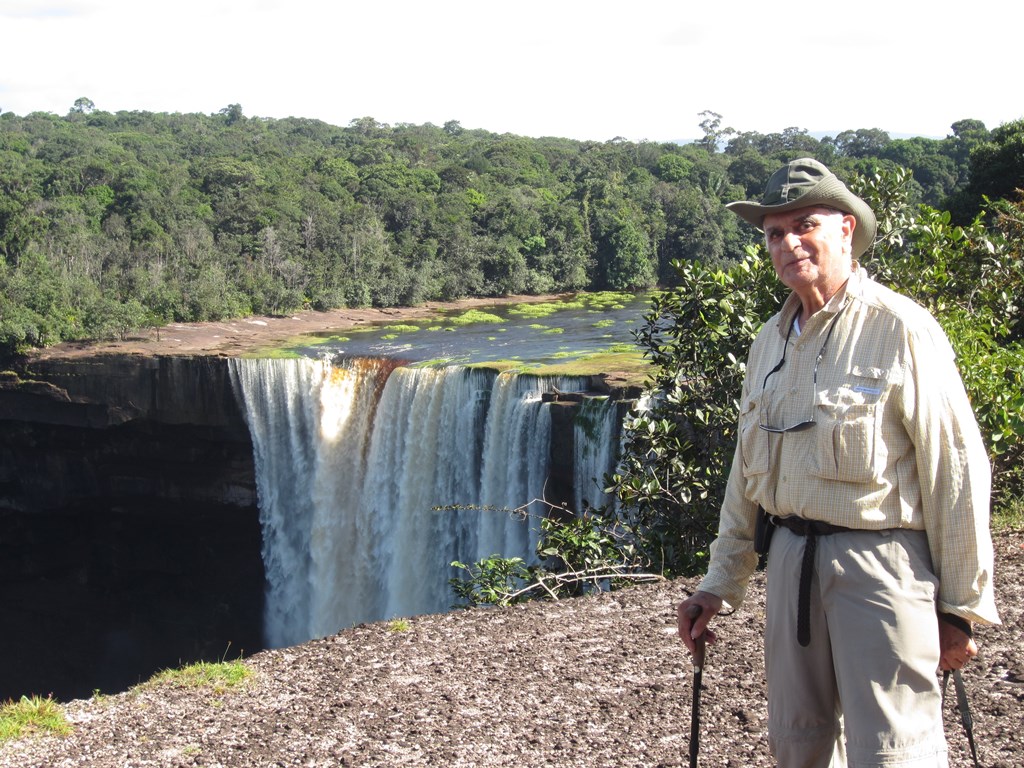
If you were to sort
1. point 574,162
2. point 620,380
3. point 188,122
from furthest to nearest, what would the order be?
point 188,122
point 574,162
point 620,380

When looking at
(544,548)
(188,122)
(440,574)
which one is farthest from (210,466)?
(188,122)

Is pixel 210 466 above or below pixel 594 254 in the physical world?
below

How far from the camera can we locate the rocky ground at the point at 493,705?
3.81 meters

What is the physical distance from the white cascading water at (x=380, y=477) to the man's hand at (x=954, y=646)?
11.3 metres

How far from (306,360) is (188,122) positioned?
214 feet

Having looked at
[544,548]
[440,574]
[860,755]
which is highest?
[860,755]

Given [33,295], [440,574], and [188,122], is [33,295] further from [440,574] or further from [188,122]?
[188,122]

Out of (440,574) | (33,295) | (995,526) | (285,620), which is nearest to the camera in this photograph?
(995,526)

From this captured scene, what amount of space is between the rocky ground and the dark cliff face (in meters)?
15.6

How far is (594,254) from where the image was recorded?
36.1 meters

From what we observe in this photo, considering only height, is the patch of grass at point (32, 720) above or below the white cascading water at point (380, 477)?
above

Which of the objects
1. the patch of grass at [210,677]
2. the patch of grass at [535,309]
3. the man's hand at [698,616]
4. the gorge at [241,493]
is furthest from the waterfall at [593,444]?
the patch of grass at [535,309]

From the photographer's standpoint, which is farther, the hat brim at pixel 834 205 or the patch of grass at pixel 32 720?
the patch of grass at pixel 32 720

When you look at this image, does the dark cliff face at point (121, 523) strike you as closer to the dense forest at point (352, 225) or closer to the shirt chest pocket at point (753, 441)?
the dense forest at point (352, 225)
